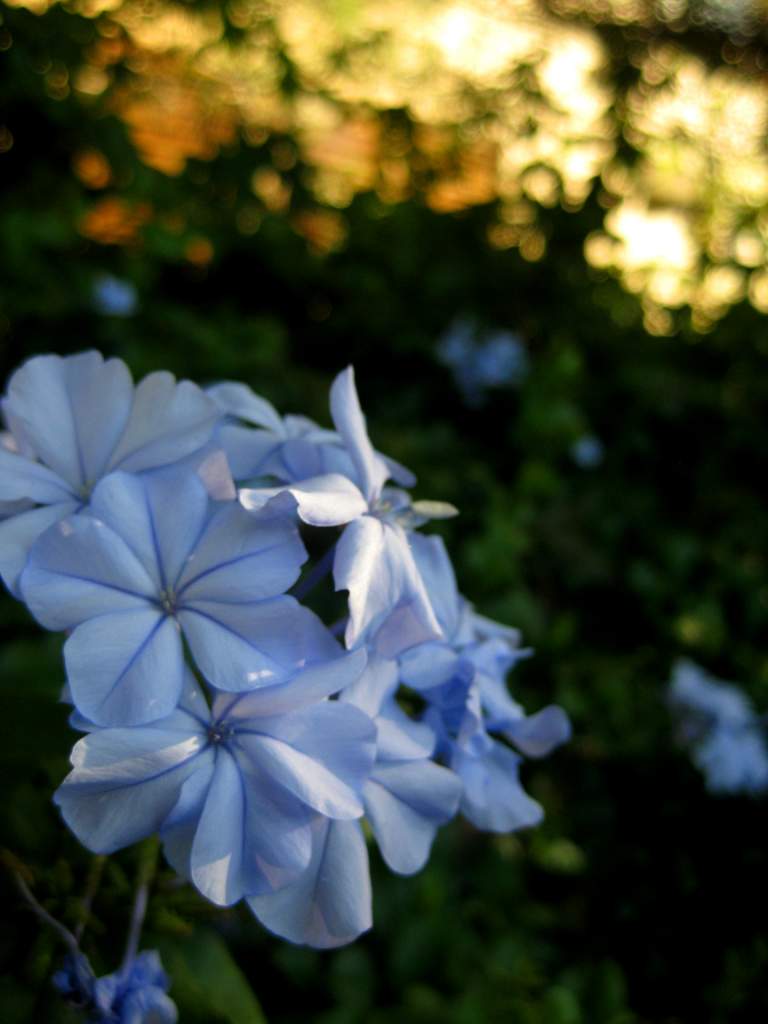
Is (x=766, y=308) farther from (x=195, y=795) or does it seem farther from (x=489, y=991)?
(x=195, y=795)

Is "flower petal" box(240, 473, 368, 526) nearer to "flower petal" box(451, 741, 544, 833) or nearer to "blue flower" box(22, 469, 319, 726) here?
"blue flower" box(22, 469, 319, 726)

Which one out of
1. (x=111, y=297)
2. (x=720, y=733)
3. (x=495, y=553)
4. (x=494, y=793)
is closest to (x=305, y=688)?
(x=494, y=793)

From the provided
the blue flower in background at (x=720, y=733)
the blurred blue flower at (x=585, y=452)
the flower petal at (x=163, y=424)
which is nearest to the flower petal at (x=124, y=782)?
the flower petal at (x=163, y=424)

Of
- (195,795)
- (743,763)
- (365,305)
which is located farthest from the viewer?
(365,305)

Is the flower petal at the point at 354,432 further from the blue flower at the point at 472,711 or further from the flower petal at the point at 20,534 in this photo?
the flower petal at the point at 20,534

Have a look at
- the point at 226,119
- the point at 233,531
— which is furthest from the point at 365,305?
the point at 233,531
